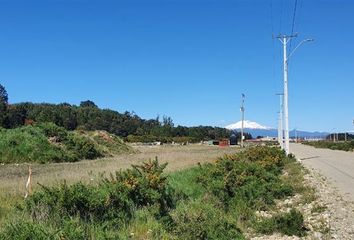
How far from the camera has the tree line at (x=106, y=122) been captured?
124 meters

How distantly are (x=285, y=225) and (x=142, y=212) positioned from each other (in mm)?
3455

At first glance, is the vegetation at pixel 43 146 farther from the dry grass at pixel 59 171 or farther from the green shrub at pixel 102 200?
the green shrub at pixel 102 200

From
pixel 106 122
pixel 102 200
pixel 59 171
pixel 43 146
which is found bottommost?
pixel 102 200

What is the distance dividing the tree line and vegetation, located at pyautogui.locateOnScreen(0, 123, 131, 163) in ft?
231

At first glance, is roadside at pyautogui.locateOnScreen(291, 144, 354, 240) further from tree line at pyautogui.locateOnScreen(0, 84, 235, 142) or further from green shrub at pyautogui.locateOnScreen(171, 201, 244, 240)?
tree line at pyautogui.locateOnScreen(0, 84, 235, 142)

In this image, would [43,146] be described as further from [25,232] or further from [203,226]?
[25,232]

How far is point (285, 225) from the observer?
39.4ft

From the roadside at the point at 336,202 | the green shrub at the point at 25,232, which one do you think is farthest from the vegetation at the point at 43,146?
the green shrub at the point at 25,232

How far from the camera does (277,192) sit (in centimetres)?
1741

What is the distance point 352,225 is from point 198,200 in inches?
197

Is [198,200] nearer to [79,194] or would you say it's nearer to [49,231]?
[79,194]

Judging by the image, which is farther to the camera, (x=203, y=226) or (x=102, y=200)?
(x=102, y=200)

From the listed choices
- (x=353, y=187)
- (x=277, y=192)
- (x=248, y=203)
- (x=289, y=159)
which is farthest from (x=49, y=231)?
(x=289, y=159)

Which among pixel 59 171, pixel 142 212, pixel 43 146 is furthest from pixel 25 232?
pixel 43 146
